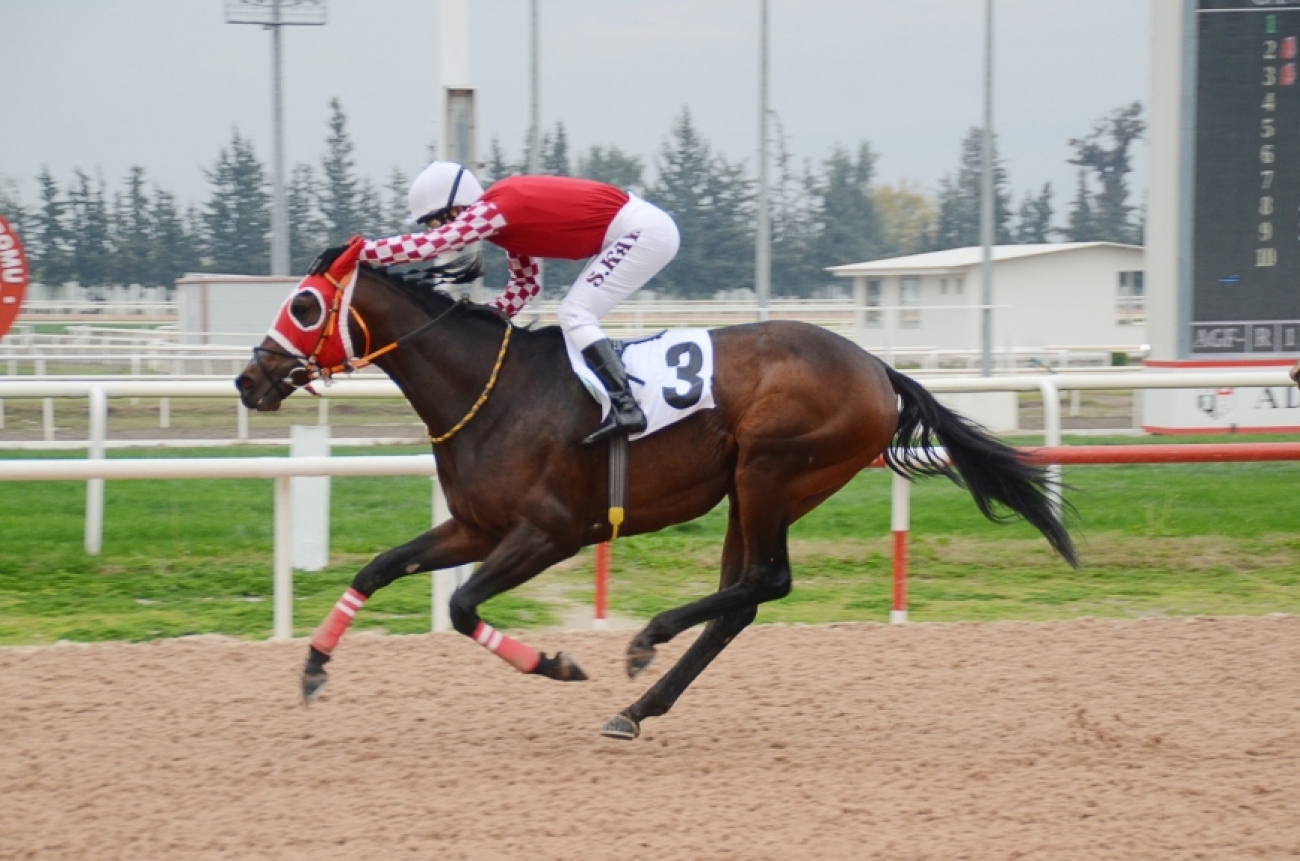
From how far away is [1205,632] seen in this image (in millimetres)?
5691

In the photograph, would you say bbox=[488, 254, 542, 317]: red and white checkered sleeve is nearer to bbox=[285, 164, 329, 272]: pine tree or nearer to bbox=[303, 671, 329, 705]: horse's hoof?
bbox=[303, 671, 329, 705]: horse's hoof

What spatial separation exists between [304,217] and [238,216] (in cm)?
143

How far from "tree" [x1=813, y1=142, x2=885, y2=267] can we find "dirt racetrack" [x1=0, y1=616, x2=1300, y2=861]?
71.8ft

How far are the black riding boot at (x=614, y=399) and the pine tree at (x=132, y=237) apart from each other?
2010 cm

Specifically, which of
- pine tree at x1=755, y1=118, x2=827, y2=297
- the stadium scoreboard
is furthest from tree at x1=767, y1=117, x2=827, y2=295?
the stadium scoreboard

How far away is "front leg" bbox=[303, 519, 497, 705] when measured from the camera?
429cm

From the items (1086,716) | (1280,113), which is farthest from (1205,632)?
(1280,113)

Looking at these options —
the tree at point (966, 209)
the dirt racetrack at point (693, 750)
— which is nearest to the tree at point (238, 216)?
the tree at point (966, 209)

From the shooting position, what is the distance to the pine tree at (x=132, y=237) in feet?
75.3

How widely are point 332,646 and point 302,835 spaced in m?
0.95

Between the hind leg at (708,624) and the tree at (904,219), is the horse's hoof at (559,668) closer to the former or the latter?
the hind leg at (708,624)

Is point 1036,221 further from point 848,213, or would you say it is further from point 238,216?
point 238,216

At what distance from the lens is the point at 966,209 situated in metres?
33.0

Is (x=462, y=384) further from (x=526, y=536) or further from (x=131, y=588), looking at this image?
(x=131, y=588)
